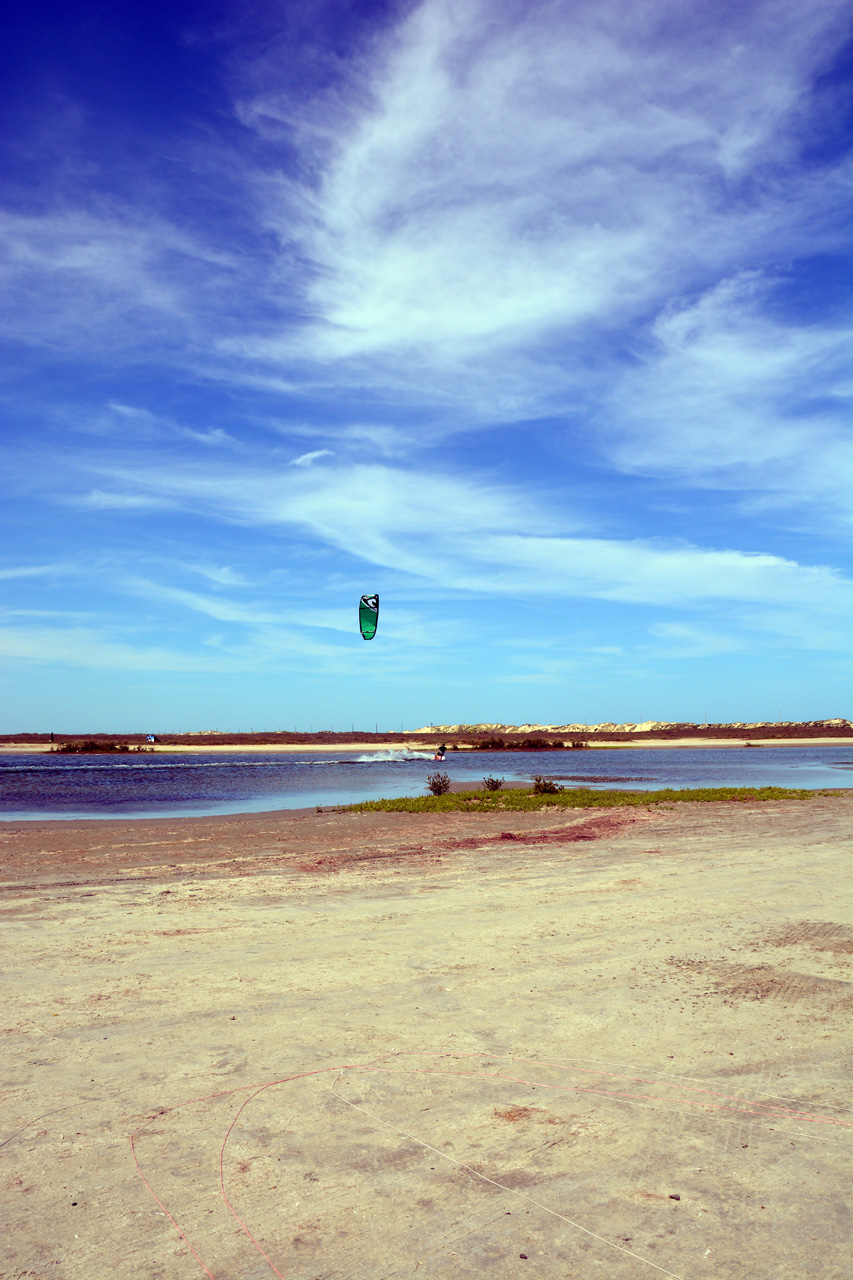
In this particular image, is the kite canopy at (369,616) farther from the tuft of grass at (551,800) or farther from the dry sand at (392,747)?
the dry sand at (392,747)

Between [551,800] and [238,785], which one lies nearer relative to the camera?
[551,800]

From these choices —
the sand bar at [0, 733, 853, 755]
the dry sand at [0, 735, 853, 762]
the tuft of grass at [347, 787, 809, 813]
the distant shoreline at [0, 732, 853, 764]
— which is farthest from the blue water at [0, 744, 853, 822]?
the dry sand at [0, 735, 853, 762]

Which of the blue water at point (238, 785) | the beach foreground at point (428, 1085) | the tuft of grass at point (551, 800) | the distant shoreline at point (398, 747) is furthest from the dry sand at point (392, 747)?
the beach foreground at point (428, 1085)

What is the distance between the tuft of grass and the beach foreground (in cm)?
1367

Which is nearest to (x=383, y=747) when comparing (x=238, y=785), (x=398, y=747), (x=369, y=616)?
(x=398, y=747)

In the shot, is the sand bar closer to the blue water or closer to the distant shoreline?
the distant shoreline

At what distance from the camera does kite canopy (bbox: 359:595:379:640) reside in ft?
57.5

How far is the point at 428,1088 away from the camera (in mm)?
4898

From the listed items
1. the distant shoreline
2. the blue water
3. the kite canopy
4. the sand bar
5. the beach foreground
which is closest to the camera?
the beach foreground

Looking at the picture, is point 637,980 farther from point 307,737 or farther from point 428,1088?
point 307,737

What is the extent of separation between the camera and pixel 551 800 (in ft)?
84.1

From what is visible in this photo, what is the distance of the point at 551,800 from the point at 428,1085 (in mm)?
21167

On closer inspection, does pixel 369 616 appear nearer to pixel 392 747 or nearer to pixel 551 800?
pixel 551 800

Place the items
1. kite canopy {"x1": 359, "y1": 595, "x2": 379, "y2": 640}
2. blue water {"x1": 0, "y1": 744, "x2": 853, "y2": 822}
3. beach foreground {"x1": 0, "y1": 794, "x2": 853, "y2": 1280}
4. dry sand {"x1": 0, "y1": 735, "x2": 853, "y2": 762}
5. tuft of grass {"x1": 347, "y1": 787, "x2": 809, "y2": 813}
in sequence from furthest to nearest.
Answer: dry sand {"x1": 0, "y1": 735, "x2": 853, "y2": 762} → blue water {"x1": 0, "y1": 744, "x2": 853, "y2": 822} → tuft of grass {"x1": 347, "y1": 787, "x2": 809, "y2": 813} → kite canopy {"x1": 359, "y1": 595, "x2": 379, "y2": 640} → beach foreground {"x1": 0, "y1": 794, "x2": 853, "y2": 1280}
